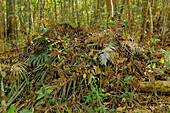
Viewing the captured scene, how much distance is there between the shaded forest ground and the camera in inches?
70.8

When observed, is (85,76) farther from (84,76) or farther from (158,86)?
(158,86)

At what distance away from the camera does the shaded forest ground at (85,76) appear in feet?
5.90

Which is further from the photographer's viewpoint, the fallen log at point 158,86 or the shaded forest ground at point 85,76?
the fallen log at point 158,86

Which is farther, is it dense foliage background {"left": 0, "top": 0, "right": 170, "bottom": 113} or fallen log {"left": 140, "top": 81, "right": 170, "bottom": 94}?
fallen log {"left": 140, "top": 81, "right": 170, "bottom": 94}

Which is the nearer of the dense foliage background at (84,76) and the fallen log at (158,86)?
the dense foliage background at (84,76)

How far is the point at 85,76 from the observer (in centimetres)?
199

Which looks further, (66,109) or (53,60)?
(53,60)

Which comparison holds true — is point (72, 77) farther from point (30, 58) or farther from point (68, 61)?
point (30, 58)

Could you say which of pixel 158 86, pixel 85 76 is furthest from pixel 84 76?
pixel 158 86

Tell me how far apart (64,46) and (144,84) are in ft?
4.82

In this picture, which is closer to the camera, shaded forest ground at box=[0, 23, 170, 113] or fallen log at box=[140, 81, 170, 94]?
shaded forest ground at box=[0, 23, 170, 113]

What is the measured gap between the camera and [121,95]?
185 centimetres

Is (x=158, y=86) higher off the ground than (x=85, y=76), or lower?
lower

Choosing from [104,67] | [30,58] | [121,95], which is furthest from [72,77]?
[30,58]
